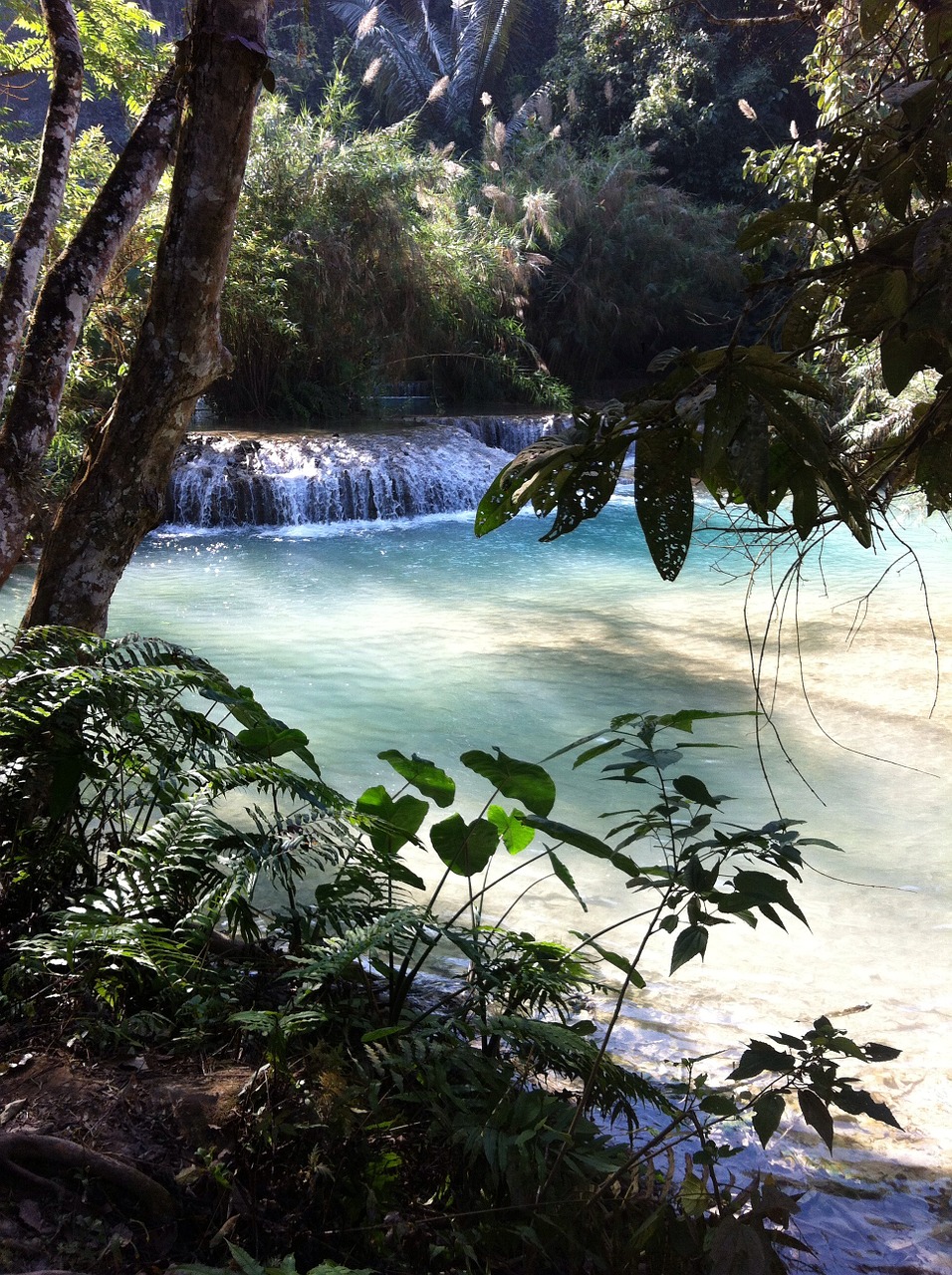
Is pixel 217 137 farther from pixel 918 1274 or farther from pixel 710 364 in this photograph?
pixel 918 1274

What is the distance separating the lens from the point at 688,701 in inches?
239

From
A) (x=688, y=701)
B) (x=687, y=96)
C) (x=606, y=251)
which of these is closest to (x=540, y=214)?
(x=606, y=251)

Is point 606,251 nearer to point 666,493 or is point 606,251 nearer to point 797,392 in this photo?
point 797,392

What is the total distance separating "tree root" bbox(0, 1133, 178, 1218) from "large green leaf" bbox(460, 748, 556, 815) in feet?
3.30

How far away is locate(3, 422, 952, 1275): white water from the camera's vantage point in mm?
2752

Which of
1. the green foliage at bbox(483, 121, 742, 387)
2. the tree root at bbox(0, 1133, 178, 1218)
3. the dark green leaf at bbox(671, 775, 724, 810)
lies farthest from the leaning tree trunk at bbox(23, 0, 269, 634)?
the green foliage at bbox(483, 121, 742, 387)

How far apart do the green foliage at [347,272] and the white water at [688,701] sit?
4271 millimetres

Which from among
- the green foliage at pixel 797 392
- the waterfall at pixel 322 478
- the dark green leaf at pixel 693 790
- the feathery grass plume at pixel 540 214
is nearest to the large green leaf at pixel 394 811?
the dark green leaf at pixel 693 790

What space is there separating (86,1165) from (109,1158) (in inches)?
1.4

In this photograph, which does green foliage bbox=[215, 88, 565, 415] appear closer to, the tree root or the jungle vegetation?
the jungle vegetation

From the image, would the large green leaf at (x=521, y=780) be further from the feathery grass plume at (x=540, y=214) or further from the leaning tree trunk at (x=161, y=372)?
the feathery grass plume at (x=540, y=214)

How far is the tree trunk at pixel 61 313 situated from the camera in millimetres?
3574

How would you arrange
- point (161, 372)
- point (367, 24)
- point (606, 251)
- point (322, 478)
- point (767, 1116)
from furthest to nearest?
point (367, 24) < point (606, 251) < point (322, 478) < point (161, 372) < point (767, 1116)

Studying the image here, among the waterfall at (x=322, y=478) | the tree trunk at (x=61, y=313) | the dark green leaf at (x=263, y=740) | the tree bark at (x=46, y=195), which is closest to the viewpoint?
the dark green leaf at (x=263, y=740)
